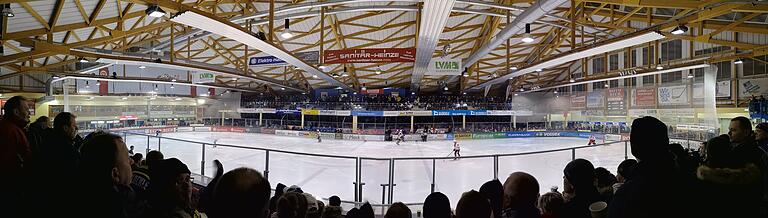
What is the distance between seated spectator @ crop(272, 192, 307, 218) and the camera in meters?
2.60

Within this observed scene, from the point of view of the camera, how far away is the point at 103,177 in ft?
5.32

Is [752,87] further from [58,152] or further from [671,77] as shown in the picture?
[58,152]

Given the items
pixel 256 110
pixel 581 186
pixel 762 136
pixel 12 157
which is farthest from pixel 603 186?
pixel 256 110

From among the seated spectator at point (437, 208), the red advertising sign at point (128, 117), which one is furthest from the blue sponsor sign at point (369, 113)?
the seated spectator at point (437, 208)

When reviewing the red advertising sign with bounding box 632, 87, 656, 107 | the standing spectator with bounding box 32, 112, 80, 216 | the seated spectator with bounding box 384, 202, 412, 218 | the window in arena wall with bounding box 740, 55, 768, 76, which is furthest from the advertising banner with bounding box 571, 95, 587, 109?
the standing spectator with bounding box 32, 112, 80, 216

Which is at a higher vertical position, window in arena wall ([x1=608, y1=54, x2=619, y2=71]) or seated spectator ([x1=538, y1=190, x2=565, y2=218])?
window in arena wall ([x1=608, y1=54, x2=619, y2=71])

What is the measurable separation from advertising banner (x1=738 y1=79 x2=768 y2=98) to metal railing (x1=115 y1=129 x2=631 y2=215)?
21.3m

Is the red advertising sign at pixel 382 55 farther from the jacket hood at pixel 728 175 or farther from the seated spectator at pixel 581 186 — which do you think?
the jacket hood at pixel 728 175

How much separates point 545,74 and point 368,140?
2263 cm

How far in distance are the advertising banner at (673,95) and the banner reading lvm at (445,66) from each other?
31.5 ft

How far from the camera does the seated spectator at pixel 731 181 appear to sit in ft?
5.81

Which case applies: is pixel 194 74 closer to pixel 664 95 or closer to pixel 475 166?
pixel 475 166

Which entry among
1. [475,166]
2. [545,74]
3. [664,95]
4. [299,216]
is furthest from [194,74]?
[545,74]

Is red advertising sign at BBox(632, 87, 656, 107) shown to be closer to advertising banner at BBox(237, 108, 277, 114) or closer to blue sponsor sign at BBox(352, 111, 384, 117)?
blue sponsor sign at BBox(352, 111, 384, 117)
